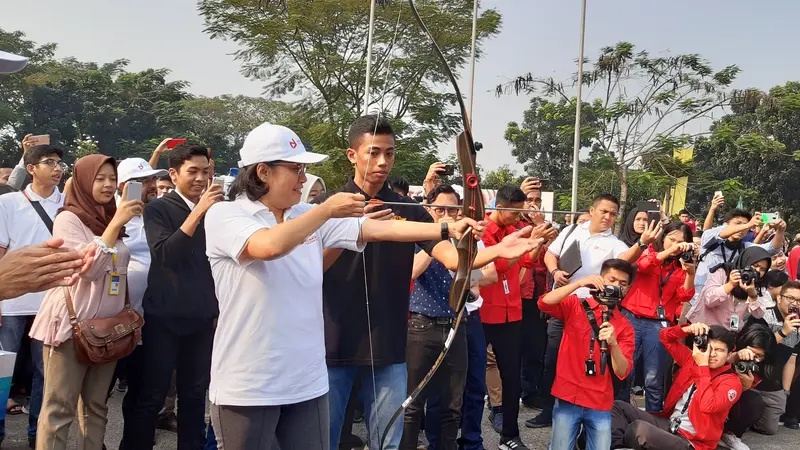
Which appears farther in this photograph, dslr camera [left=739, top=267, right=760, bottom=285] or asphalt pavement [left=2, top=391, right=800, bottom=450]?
dslr camera [left=739, top=267, right=760, bottom=285]

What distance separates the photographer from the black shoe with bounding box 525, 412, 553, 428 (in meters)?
4.73

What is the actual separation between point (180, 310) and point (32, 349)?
118 centimetres

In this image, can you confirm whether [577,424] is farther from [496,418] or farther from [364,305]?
[364,305]

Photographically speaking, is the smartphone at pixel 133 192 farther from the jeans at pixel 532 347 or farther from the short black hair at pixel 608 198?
the jeans at pixel 532 347

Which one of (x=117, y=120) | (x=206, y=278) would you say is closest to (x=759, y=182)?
(x=206, y=278)

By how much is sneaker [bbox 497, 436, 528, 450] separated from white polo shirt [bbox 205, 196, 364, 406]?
232 centimetres

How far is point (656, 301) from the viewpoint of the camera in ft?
15.9

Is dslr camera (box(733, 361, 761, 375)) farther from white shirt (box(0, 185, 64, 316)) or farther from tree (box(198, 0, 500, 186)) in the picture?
white shirt (box(0, 185, 64, 316))

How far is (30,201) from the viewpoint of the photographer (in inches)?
155

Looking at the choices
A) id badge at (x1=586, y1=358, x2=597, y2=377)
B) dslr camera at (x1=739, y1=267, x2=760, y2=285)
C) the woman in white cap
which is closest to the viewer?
the woman in white cap

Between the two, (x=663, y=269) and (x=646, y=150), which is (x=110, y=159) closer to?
(x=646, y=150)

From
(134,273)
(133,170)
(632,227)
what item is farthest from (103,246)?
(632,227)

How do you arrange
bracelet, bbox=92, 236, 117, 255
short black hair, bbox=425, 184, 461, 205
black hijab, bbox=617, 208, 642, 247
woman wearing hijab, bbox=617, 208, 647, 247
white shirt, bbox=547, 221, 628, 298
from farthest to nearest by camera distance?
black hijab, bbox=617, 208, 642, 247 < woman wearing hijab, bbox=617, 208, 647, 247 < white shirt, bbox=547, 221, 628, 298 < short black hair, bbox=425, 184, 461, 205 < bracelet, bbox=92, 236, 117, 255

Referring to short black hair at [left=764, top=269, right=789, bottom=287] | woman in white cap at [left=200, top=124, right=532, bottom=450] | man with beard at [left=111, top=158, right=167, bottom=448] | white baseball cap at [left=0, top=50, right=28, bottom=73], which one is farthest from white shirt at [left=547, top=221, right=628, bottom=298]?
white baseball cap at [left=0, top=50, right=28, bottom=73]
